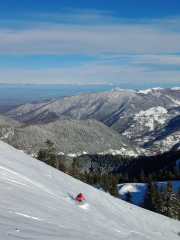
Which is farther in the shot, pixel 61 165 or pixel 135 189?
pixel 135 189

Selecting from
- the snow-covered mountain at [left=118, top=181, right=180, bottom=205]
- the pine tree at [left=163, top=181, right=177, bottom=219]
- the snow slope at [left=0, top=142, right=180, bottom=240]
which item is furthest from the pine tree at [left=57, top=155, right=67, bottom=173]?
the snow-covered mountain at [left=118, top=181, right=180, bottom=205]

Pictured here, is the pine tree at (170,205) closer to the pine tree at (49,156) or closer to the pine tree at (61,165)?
the pine tree at (61,165)

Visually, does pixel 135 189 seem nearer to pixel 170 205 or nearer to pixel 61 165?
pixel 170 205

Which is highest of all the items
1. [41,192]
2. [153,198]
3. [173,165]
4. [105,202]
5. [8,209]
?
[8,209]

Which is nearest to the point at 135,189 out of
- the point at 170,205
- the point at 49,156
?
the point at 170,205

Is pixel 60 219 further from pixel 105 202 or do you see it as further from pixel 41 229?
pixel 105 202

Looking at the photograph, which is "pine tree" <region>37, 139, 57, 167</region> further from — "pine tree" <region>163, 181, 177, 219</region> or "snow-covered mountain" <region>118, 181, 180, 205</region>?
"snow-covered mountain" <region>118, 181, 180, 205</region>

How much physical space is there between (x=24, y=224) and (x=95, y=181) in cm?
8951

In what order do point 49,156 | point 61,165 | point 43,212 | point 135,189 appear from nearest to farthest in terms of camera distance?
1. point 43,212
2. point 49,156
3. point 61,165
4. point 135,189

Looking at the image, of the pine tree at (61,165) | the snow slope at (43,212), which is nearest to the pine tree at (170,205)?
the pine tree at (61,165)

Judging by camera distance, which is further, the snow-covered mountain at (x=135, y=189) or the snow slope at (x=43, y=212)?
the snow-covered mountain at (x=135, y=189)

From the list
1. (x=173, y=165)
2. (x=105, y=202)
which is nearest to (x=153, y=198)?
(x=105, y=202)

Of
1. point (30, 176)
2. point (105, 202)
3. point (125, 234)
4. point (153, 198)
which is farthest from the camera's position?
point (153, 198)

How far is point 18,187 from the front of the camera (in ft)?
51.1
